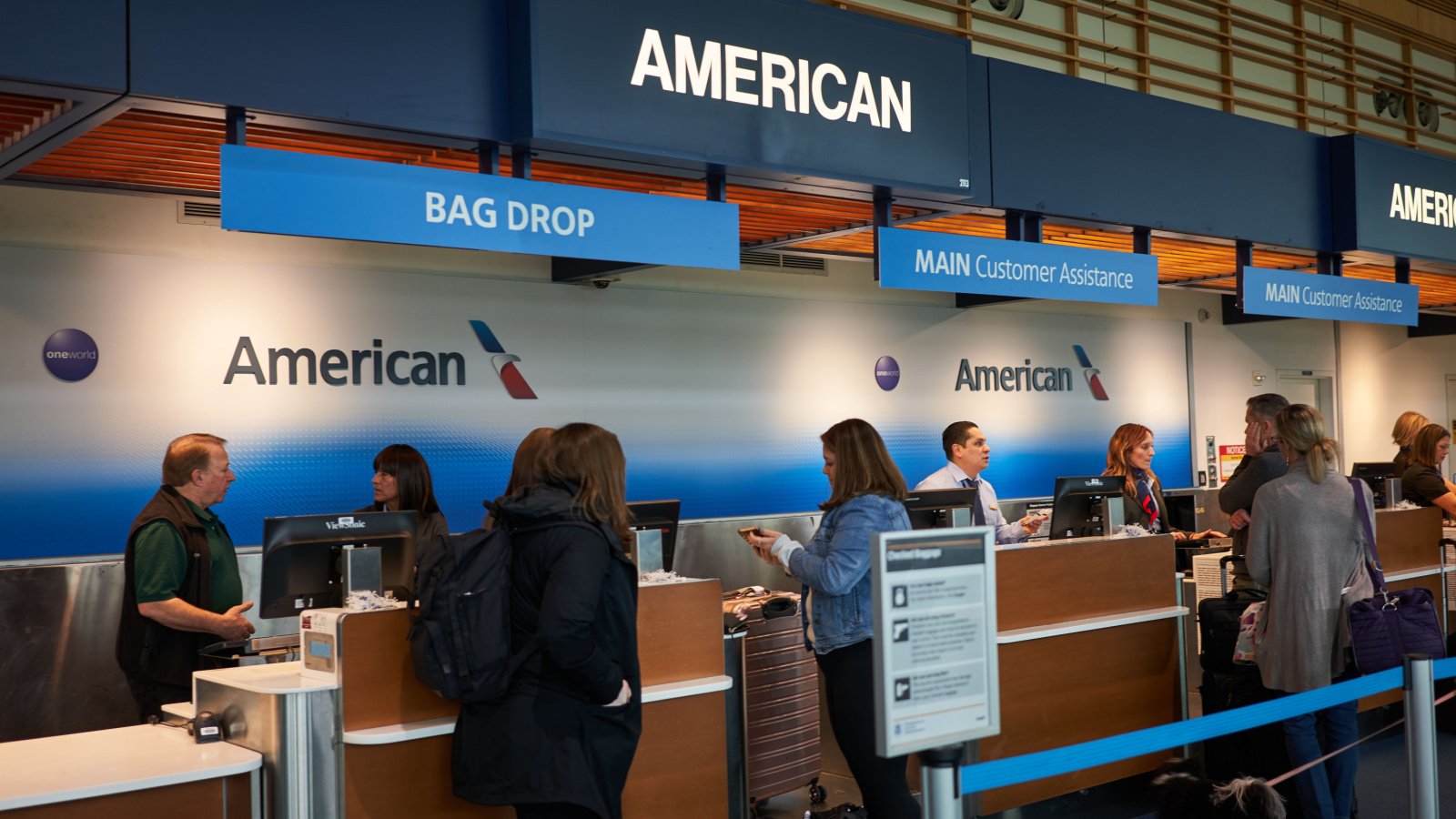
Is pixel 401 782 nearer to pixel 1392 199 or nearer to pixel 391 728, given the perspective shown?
pixel 391 728

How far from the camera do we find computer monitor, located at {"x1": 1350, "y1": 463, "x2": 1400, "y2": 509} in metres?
6.96

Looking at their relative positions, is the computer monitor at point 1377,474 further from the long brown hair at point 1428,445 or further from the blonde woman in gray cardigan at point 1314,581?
the blonde woman in gray cardigan at point 1314,581

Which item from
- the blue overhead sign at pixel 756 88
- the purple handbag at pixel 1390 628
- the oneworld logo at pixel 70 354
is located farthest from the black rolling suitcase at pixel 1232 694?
the oneworld logo at pixel 70 354

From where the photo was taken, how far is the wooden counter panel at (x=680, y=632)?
12.1ft

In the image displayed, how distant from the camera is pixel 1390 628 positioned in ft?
13.9

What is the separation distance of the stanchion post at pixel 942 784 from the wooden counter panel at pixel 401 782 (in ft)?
5.05

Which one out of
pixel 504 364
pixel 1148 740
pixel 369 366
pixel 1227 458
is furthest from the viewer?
pixel 1227 458

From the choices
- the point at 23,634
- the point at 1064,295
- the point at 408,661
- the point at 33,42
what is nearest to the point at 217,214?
the point at 23,634

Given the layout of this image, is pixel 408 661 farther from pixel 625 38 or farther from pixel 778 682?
pixel 625 38

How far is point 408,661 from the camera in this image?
3.32 metres

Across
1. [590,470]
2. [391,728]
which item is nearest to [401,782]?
[391,728]

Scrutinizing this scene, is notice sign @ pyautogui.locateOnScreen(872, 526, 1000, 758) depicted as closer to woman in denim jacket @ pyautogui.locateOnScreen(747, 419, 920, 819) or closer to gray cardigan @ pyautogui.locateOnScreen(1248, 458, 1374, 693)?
woman in denim jacket @ pyautogui.locateOnScreen(747, 419, 920, 819)

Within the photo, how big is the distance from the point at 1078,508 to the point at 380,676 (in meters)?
3.29

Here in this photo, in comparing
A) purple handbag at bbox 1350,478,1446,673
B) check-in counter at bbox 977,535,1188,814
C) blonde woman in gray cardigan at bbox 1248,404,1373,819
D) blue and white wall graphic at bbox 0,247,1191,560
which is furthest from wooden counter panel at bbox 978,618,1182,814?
blue and white wall graphic at bbox 0,247,1191,560
